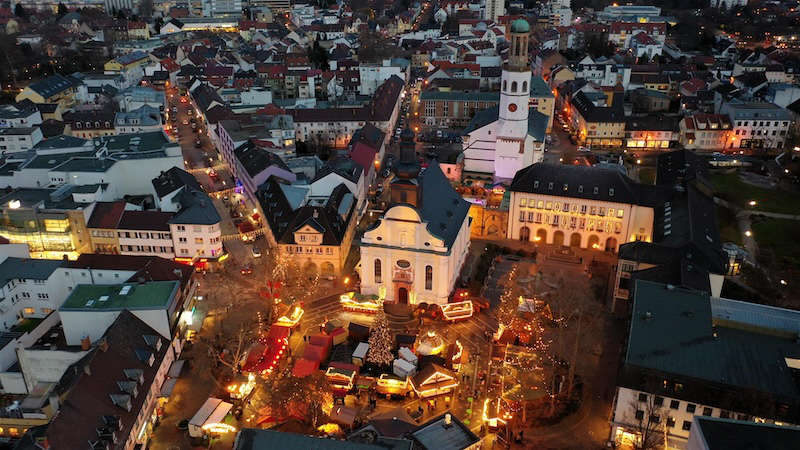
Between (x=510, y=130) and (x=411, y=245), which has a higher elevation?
(x=510, y=130)

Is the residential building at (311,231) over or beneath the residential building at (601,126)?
beneath

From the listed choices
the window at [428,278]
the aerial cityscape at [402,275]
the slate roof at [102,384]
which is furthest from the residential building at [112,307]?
the window at [428,278]

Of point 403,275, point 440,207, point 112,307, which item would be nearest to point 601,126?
point 440,207

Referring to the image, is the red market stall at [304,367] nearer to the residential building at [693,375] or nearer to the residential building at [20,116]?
the residential building at [693,375]

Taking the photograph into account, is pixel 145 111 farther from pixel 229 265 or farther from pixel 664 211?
pixel 664 211

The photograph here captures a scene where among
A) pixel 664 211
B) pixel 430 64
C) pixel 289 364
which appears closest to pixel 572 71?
pixel 430 64

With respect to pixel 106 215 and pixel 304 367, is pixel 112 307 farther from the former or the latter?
pixel 106 215

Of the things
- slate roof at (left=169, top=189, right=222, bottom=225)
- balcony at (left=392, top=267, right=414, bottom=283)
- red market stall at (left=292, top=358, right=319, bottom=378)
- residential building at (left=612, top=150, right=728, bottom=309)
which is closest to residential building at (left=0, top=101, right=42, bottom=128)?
slate roof at (left=169, top=189, right=222, bottom=225)
